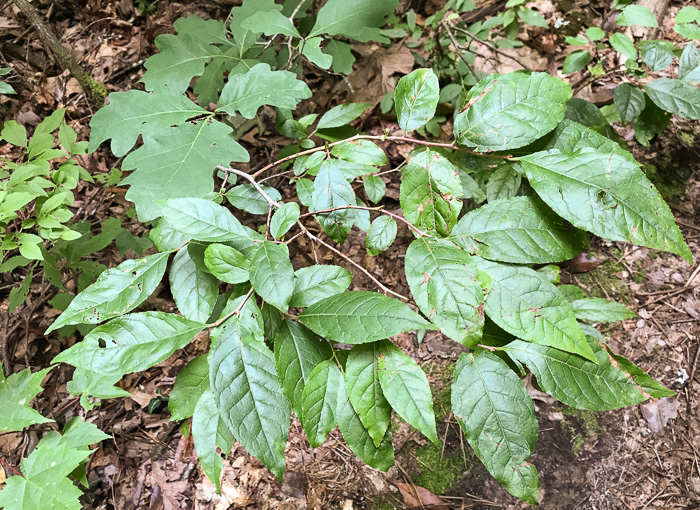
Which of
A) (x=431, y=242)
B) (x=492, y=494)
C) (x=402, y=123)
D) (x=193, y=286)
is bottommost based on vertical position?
(x=492, y=494)

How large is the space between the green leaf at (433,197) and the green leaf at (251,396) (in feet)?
1.75

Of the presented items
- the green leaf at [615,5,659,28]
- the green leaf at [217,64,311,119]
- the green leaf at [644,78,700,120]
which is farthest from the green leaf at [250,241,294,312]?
the green leaf at [615,5,659,28]

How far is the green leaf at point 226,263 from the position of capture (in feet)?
3.35

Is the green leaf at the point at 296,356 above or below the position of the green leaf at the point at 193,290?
below

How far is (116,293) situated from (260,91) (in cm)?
78

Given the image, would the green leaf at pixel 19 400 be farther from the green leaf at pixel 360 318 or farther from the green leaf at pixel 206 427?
the green leaf at pixel 360 318

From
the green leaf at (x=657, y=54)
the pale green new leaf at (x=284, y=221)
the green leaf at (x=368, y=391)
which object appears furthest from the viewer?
the green leaf at (x=657, y=54)

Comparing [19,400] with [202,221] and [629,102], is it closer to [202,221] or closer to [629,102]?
[202,221]

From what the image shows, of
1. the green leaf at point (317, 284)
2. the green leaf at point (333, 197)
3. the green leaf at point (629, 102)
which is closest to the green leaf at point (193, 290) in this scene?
the green leaf at point (317, 284)

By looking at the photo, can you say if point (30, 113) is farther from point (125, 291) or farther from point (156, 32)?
point (125, 291)

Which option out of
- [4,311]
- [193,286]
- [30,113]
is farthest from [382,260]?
[30,113]

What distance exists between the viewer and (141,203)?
121 centimetres

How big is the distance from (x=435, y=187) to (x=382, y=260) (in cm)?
151

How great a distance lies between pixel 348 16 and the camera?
1779 millimetres
